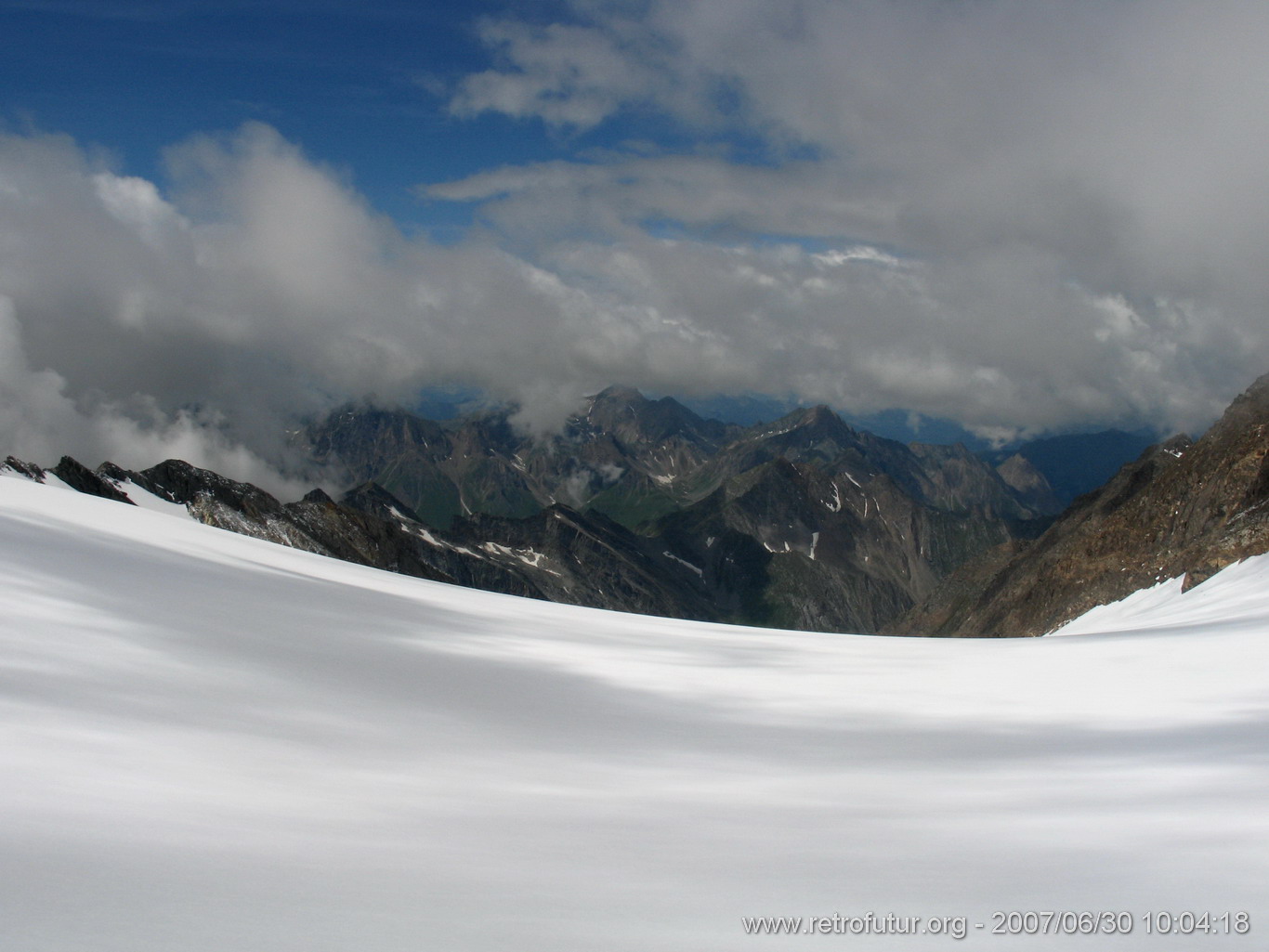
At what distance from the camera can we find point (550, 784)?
5.92m

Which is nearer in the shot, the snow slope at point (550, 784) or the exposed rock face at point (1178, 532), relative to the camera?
the snow slope at point (550, 784)

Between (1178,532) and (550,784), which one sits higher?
(550,784)

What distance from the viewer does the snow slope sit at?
3.58 metres

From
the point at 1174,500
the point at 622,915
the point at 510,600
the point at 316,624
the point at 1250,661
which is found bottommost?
the point at 1174,500

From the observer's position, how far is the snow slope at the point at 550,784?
358 centimetres

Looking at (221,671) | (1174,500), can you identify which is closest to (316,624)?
(221,671)

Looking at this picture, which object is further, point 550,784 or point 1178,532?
point 1178,532

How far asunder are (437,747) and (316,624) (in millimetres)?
4427

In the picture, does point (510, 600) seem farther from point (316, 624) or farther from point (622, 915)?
Result: point (622, 915)

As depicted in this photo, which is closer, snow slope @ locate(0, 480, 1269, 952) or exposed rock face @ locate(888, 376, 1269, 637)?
snow slope @ locate(0, 480, 1269, 952)

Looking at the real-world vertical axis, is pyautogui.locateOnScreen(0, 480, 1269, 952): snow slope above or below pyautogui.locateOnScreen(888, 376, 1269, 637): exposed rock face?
above

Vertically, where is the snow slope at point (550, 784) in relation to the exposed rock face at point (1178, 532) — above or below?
above

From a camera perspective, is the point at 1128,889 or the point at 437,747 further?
the point at 437,747

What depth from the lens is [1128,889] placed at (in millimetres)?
3916
